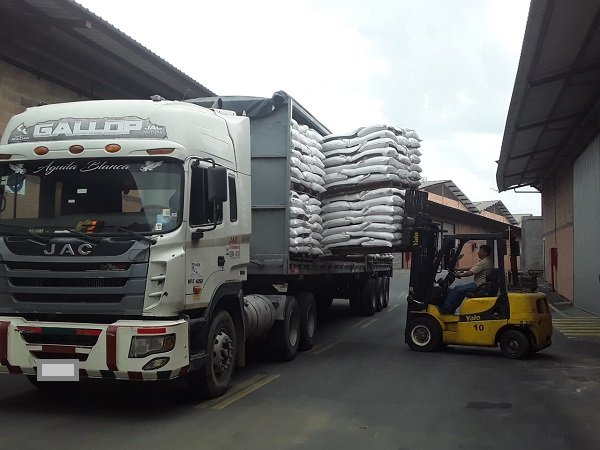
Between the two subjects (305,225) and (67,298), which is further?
(305,225)

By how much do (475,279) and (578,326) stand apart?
20.8 ft

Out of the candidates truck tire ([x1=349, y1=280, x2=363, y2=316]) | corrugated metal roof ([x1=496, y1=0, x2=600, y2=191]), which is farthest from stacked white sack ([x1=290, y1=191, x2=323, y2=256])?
truck tire ([x1=349, y1=280, x2=363, y2=316])

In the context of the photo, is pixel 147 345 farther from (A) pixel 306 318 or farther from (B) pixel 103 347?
(A) pixel 306 318

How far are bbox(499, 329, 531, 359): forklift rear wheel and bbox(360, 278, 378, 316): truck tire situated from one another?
6758 millimetres

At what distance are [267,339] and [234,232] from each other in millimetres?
2740

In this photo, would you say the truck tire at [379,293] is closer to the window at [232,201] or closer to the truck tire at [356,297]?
the truck tire at [356,297]

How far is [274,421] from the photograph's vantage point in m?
5.98

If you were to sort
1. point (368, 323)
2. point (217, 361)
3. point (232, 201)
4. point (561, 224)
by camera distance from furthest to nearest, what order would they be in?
point (561, 224), point (368, 323), point (232, 201), point (217, 361)

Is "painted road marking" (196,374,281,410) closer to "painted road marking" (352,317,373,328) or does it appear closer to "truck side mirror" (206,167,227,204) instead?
"truck side mirror" (206,167,227,204)

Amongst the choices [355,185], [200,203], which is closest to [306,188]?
[355,185]

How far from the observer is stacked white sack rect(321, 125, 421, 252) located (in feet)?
34.0

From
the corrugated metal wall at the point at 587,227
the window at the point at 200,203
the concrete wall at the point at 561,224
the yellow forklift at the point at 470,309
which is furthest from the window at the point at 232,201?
the concrete wall at the point at 561,224

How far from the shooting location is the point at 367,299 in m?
16.8

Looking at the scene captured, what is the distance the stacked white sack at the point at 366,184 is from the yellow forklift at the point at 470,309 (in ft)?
2.32
